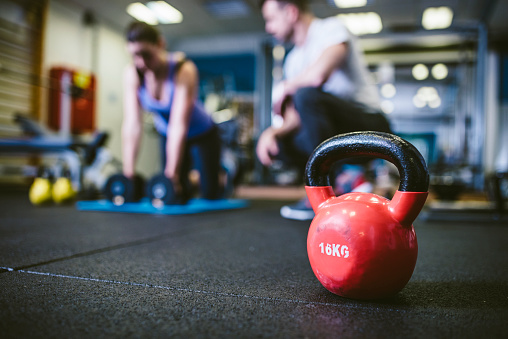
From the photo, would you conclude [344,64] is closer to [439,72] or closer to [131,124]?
[131,124]

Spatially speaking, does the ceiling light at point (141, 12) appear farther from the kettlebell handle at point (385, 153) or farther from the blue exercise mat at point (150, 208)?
the kettlebell handle at point (385, 153)

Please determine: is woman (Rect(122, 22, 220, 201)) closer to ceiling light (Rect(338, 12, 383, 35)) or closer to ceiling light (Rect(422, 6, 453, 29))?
ceiling light (Rect(338, 12, 383, 35))

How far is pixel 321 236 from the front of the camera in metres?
0.60

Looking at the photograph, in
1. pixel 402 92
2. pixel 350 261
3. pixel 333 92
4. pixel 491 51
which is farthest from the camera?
pixel 402 92

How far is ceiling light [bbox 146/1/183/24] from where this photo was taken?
16.3 feet

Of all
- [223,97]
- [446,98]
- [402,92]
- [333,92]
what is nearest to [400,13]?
[223,97]

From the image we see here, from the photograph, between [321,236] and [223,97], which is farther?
[223,97]

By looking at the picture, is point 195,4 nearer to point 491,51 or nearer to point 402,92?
point 491,51

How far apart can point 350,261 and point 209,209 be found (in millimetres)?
1639

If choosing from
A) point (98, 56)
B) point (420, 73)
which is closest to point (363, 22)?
point (98, 56)

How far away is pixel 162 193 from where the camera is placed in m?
2.00

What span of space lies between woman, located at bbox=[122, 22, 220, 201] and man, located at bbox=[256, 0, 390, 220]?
53cm

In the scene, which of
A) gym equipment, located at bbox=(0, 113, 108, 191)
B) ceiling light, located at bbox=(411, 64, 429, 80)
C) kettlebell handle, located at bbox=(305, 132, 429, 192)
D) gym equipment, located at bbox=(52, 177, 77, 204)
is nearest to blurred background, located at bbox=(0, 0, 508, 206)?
gym equipment, located at bbox=(0, 113, 108, 191)

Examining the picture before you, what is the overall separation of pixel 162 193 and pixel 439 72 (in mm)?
8641
